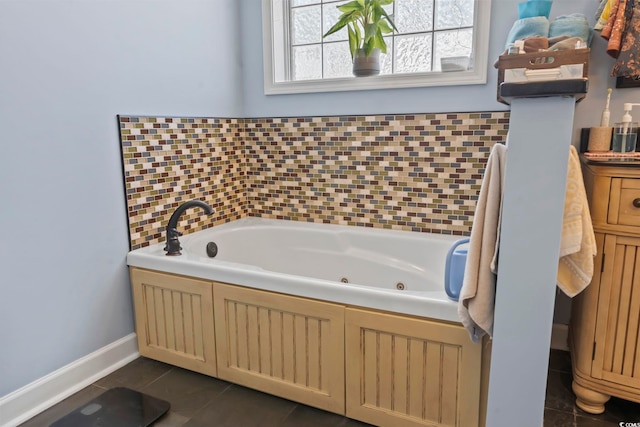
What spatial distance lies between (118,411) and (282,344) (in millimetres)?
757

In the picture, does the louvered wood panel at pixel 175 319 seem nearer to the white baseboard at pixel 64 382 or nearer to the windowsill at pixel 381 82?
the white baseboard at pixel 64 382

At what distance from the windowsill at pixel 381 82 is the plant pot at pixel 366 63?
35 millimetres

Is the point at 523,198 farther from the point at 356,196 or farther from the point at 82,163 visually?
the point at 82,163

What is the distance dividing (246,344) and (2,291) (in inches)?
39.8

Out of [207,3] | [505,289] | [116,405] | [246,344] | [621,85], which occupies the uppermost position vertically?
[207,3]

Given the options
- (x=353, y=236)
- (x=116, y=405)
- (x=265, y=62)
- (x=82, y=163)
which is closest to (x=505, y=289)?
(x=353, y=236)

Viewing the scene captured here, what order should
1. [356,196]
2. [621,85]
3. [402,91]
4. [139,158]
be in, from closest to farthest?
[621,85] → [139,158] → [402,91] → [356,196]

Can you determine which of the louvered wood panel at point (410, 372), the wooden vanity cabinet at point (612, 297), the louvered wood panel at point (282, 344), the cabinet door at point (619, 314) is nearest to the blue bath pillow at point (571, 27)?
the wooden vanity cabinet at point (612, 297)

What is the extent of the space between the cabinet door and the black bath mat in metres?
1.85

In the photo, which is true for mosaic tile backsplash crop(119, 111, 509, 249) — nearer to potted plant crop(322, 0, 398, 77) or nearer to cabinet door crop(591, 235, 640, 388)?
potted plant crop(322, 0, 398, 77)

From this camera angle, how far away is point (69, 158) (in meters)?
2.00

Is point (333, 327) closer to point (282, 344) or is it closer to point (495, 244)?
point (282, 344)

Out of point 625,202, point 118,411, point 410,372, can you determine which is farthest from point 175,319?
point 625,202

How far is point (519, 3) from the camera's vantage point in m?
2.17
